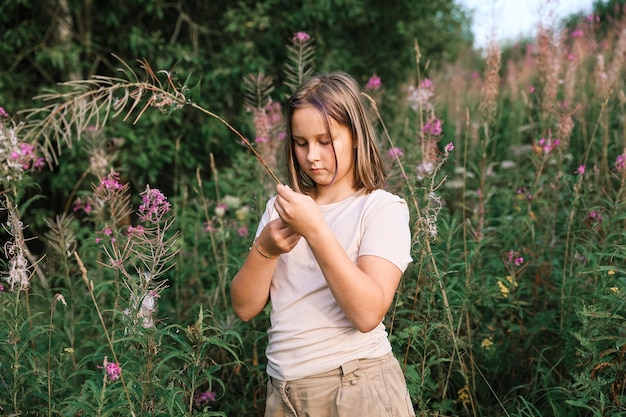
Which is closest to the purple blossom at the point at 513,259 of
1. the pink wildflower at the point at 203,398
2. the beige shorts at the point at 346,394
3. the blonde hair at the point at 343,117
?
the blonde hair at the point at 343,117

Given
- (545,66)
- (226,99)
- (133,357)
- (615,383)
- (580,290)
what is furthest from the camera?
(226,99)

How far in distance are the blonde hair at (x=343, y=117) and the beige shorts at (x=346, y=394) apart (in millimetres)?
566

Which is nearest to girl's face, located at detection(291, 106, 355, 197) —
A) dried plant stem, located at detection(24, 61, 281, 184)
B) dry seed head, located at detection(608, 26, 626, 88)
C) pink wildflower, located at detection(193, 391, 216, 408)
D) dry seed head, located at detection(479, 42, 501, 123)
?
dried plant stem, located at detection(24, 61, 281, 184)

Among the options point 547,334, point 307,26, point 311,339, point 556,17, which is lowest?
point 547,334

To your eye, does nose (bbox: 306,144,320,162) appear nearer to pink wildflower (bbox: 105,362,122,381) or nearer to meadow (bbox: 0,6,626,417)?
meadow (bbox: 0,6,626,417)

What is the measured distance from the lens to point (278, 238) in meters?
1.76

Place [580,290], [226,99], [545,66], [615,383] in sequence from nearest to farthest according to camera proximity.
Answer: [615,383], [580,290], [545,66], [226,99]

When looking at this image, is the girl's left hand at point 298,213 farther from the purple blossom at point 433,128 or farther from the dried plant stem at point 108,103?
the purple blossom at point 433,128

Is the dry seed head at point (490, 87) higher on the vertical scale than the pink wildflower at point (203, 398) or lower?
higher

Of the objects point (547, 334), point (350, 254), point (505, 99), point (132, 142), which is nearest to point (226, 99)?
point (132, 142)

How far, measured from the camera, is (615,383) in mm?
2365

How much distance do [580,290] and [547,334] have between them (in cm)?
29

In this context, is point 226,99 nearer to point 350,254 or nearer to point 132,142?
point 132,142

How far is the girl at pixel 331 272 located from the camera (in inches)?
67.1
